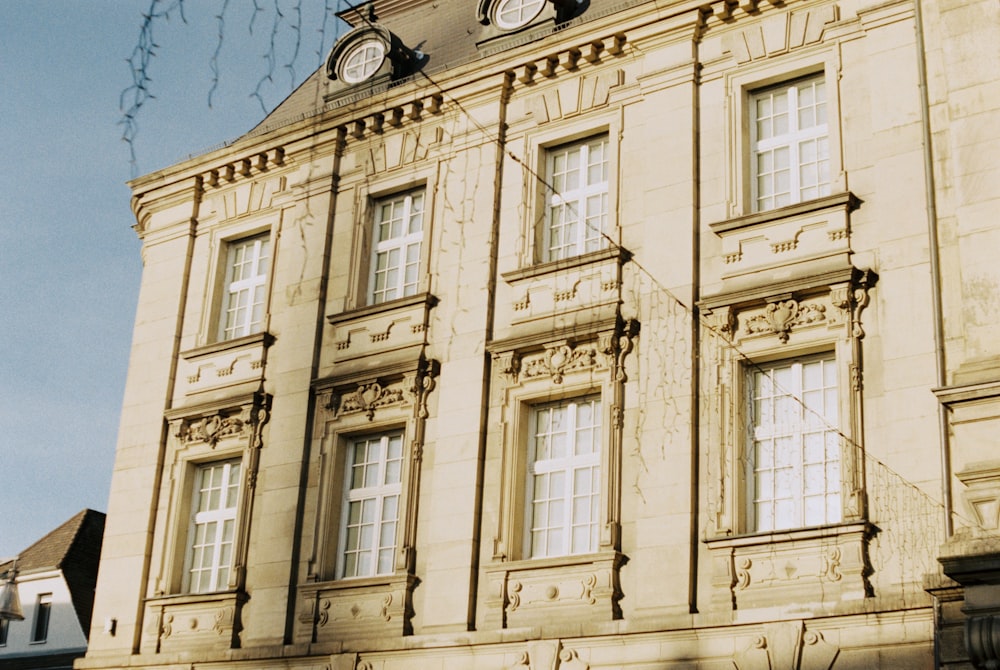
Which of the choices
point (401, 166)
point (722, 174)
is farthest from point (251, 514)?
point (722, 174)

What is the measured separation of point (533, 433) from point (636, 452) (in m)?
1.96

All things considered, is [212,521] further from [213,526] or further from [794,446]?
[794,446]

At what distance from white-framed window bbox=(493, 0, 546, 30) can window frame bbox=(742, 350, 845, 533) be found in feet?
24.1

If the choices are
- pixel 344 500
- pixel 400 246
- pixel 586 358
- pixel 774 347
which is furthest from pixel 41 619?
pixel 774 347

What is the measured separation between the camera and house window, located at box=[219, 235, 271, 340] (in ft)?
Answer: 77.9

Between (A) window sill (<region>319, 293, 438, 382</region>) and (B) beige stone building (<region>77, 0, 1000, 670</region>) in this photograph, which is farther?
(A) window sill (<region>319, 293, 438, 382</region>)

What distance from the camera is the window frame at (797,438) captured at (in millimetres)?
16984

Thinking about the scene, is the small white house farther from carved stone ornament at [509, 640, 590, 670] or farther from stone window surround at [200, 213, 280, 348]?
carved stone ornament at [509, 640, 590, 670]

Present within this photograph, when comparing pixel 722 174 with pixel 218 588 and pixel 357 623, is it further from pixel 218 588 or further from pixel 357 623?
pixel 218 588

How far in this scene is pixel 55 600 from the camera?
3662 cm

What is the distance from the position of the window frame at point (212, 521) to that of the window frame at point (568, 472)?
191 inches

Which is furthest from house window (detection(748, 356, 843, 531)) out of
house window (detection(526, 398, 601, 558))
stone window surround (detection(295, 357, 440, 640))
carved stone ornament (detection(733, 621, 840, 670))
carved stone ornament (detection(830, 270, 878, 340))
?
stone window surround (detection(295, 357, 440, 640))

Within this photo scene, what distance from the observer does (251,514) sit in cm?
2175

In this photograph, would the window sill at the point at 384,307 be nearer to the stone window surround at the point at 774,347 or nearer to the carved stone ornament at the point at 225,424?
the carved stone ornament at the point at 225,424
